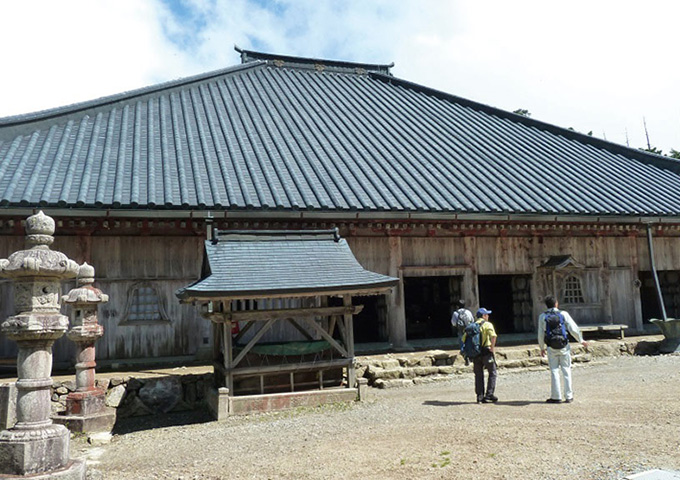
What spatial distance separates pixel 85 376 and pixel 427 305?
1224 cm

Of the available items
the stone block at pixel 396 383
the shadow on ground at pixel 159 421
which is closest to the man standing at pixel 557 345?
the stone block at pixel 396 383

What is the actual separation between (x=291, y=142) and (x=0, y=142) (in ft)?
23.3

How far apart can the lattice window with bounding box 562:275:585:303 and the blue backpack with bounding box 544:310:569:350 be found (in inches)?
235

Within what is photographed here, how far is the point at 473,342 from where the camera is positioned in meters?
8.34

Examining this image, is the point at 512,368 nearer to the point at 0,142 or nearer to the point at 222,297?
the point at 222,297

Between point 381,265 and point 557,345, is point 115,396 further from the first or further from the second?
point 557,345

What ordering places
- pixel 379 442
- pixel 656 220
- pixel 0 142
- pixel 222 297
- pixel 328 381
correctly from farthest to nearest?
pixel 656 220
pixel 0 142
pixel 328 381
pixel 222 297
pixel 379 442

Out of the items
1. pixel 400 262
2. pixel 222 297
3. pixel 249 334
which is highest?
pixel 400 262

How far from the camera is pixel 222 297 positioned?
7.70 meters

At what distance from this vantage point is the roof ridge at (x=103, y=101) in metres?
12.9

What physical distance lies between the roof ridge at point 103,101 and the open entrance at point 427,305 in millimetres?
9953

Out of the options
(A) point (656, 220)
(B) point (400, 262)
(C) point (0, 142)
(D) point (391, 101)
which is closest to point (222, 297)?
(B) point (400, 262)

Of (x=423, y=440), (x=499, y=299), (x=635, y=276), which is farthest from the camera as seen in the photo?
(x=499, y=299)

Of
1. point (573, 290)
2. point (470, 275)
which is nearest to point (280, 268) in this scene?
point (470, 275)
